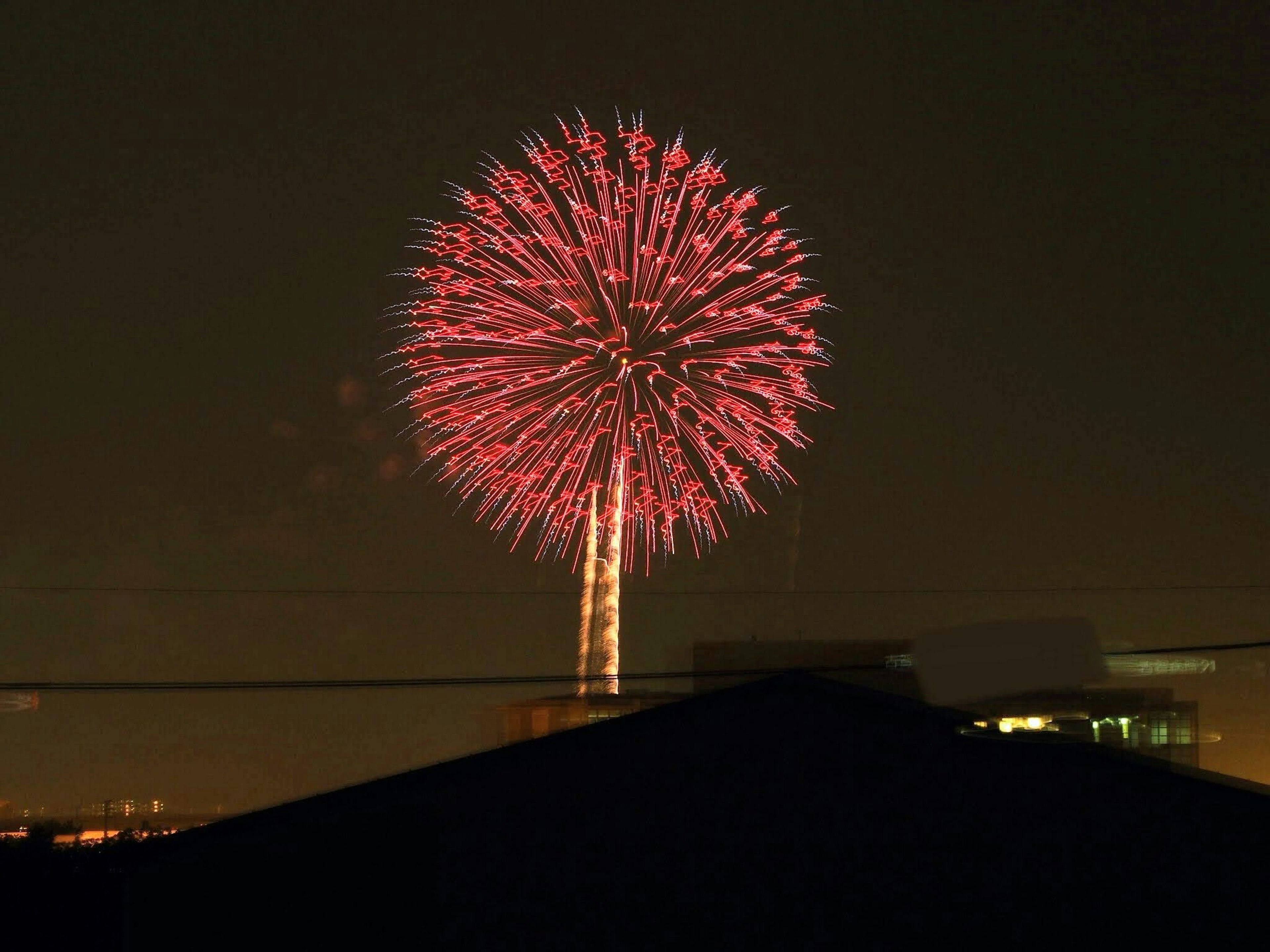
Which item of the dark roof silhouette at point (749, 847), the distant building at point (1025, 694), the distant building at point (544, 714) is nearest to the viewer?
the dark roof silhouette at point (749, 847)

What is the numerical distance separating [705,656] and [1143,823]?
33.4m

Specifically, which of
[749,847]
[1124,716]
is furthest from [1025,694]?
[749,847]

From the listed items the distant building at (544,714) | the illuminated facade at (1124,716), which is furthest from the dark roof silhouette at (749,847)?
the distant building at (544,714)

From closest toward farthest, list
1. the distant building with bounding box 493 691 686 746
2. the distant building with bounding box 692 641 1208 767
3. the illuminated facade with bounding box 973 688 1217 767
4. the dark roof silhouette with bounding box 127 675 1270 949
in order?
the dark roof silhouette with bounding box 127 675 1270 949 → the illuminated facade with bounding box 973 688 1217 767 → the distant building with bounding box 692 641 1208 767 → the distant building with bounding box 493 691 686 746

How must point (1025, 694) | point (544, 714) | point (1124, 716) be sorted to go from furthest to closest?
point (544, 714)
point (1124, 716)
point (1025, 694)

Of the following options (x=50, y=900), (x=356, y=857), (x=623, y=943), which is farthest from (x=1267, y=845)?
(x=50, y=900)

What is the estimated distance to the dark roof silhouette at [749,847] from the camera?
12.9m

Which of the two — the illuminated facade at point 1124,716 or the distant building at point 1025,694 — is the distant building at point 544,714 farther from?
the illuminated facade at point 1124,716

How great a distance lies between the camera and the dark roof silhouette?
12906 mm

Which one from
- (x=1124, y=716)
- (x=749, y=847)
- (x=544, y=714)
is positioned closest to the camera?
(x=749, y=847)

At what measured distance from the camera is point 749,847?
522 inches

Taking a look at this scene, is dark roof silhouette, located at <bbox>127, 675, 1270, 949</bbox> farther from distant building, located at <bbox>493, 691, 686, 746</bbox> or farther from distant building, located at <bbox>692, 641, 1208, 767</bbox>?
distant building, located at <bbox>493, 691, 686, 746</bbox>

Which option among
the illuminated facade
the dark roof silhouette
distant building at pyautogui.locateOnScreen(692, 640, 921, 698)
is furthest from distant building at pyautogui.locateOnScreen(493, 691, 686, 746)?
the dark roof silhouette

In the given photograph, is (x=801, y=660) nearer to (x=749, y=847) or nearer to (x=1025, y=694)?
(x=1025, y=694)
